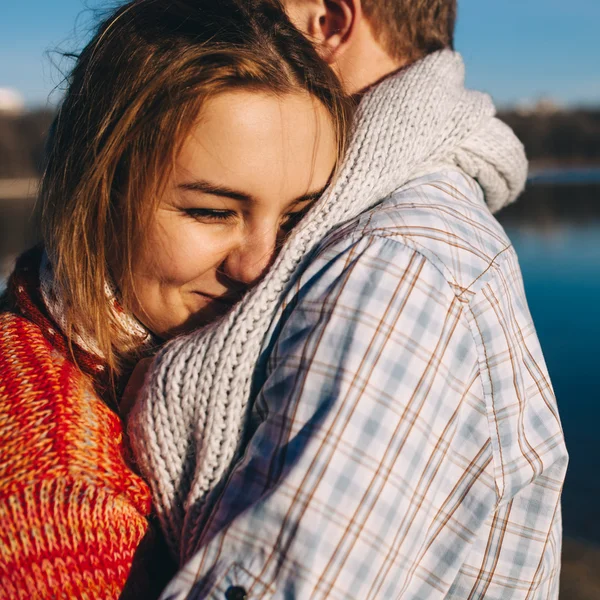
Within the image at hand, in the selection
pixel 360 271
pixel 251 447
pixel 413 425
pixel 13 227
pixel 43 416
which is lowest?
pixel 13 227

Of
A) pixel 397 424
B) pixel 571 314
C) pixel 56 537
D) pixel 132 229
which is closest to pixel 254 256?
pixel 132 229

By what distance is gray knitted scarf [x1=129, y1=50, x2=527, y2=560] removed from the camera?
1058 millimetres

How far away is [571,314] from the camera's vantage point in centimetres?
1012

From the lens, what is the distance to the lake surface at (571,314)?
5.72 metres

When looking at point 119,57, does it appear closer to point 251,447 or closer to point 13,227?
point 251,447

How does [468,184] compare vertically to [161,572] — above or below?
above

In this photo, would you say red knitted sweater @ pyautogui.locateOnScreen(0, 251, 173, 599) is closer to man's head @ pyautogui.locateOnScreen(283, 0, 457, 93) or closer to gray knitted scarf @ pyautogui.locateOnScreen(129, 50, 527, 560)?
gray knitted scarf @ pyautogui.locateOnScreen(129, 50, 527, 560)

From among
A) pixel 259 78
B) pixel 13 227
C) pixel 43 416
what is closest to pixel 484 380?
pixel 259 78

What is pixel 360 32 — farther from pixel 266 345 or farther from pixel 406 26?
pixel 266 345

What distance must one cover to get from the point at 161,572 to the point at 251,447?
0.37 meters

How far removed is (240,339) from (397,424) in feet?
0.96

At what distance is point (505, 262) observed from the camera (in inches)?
49.3

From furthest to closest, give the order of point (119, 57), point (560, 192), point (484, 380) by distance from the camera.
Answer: point (560, 192) → point (119, 57) → point (484, 380)

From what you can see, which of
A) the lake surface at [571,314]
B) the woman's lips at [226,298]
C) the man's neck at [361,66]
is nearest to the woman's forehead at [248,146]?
the woman's lips at [226,298]
